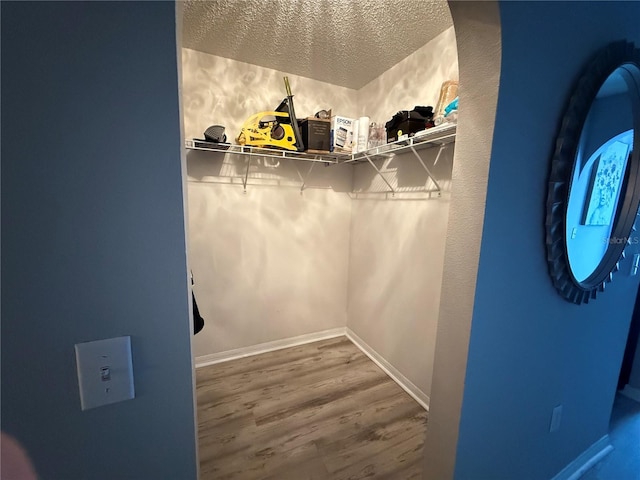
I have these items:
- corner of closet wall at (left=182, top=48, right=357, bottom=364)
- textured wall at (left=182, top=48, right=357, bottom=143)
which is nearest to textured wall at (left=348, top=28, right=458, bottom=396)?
corner of closet wall at (left=182, top=48, right=357, bottom=364)

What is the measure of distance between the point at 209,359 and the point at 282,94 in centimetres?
237

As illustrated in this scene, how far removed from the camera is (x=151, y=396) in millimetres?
527

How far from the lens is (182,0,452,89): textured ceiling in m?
1.47

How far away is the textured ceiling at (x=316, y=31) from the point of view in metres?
1.47

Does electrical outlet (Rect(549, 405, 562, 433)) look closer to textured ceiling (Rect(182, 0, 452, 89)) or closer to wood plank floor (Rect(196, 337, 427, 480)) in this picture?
wood plank floor (Rect(196, 337, 427, 480))

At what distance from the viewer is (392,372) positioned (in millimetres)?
2193

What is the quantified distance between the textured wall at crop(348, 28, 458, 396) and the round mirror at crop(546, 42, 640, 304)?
26.2 inches

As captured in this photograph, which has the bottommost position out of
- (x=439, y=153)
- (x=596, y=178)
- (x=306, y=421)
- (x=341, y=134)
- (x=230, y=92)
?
(x=306, y=421)

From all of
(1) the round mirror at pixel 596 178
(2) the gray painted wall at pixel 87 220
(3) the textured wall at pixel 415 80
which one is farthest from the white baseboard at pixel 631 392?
(2) the gray painted wall at pixel 87 220

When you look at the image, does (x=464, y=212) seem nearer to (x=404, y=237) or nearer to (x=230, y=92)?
(x=404, y=237)

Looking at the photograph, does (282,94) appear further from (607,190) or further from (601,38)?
(607,190)

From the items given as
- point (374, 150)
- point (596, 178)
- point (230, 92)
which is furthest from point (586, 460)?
point (230, 92)

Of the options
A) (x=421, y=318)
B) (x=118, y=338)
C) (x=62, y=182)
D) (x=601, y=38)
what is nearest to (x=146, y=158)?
(x=62, y=182)

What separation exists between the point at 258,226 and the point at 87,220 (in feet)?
6.15
